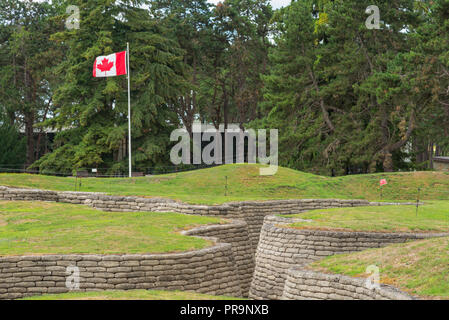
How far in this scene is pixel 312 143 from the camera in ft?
136

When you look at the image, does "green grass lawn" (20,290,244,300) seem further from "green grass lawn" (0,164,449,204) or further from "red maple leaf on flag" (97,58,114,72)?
"red maple leaf on flag" (97,58,114,72)

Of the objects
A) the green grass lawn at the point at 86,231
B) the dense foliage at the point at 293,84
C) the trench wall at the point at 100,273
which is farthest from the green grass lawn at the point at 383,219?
the dense foliage at the point at 293,84

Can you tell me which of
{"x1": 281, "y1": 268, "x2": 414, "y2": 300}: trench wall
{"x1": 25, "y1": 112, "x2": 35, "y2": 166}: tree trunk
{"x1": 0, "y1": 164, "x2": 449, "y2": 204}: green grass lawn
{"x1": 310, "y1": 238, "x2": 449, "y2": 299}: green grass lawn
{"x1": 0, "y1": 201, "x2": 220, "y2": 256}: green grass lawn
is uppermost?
{"x1": 25, "y1": 112, "x2": 35, "y2": 166}: tree trunk

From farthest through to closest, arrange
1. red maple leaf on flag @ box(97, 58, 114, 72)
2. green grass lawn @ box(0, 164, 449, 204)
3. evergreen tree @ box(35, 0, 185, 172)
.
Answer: evergreen tree @ box(35, 0, 185, 172) → red maple leaf on flag @ box(97, 58, 114, 72) → green grass lawn @ box(0, 164, 449, 204)

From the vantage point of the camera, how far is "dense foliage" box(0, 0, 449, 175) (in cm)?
3631

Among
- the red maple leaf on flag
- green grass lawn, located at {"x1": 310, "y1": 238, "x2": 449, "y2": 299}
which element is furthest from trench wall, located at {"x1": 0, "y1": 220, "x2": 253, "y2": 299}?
the red maple leaf on flag

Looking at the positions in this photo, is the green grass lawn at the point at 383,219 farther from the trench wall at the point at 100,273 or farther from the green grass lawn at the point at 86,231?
the trench wall at the point at 100,273

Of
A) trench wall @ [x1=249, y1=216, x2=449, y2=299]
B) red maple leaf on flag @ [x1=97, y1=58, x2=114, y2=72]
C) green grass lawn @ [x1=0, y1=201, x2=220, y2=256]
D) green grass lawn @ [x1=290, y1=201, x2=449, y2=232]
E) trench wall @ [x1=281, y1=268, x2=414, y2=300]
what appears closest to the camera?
trench wall @ [x1=281, y1=268, x2=414, y2=300]

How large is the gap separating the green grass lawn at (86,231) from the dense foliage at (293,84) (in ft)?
69.6

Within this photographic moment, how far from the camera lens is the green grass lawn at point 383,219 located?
1552 cm

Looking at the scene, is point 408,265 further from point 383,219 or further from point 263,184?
point 263,184

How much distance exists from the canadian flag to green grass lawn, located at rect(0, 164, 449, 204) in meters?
7.16

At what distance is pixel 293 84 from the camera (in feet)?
136
